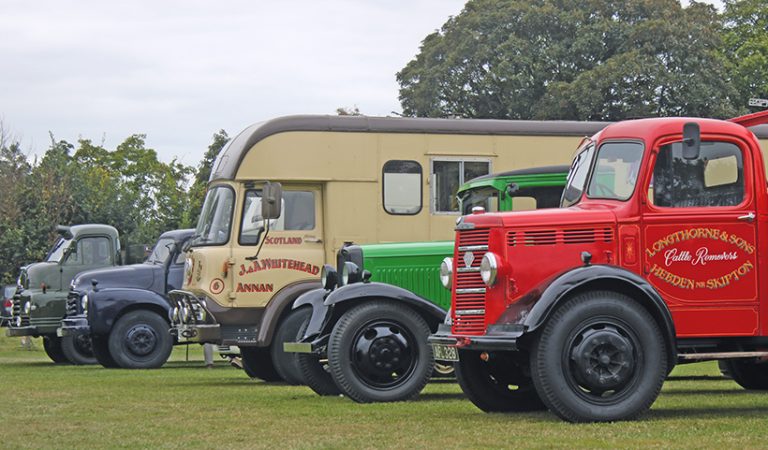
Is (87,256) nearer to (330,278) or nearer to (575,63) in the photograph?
(330,278)

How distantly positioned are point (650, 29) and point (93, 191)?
1841 cm

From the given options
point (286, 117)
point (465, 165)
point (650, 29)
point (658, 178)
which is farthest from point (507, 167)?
point (650, 29)

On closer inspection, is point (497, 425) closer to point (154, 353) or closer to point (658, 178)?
point (658, 178)

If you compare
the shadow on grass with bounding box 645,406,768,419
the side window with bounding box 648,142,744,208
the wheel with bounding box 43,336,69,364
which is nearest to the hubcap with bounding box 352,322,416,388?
the shadow on grass with bounding box 645,406,768,419

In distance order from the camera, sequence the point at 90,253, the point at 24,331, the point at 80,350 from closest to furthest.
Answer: the point at 80,350, the point at 24,331, the point at 90,253

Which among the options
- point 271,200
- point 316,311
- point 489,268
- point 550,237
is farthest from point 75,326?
point 550,237

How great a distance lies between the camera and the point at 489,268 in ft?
39.9

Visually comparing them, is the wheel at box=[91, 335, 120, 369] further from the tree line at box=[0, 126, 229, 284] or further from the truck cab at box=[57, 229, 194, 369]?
the tree line at box=[0, 126, 229, 284]

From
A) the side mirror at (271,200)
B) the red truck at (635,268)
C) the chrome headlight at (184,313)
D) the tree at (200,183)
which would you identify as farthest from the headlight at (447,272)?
the tree at (200,183)

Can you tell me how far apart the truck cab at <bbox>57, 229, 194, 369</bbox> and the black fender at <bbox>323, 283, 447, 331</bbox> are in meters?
9.80

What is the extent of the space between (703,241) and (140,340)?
14.2 meters

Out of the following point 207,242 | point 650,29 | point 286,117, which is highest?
point 650,29

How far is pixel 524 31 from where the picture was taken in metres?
50.7

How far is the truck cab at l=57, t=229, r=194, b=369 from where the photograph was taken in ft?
81.3
